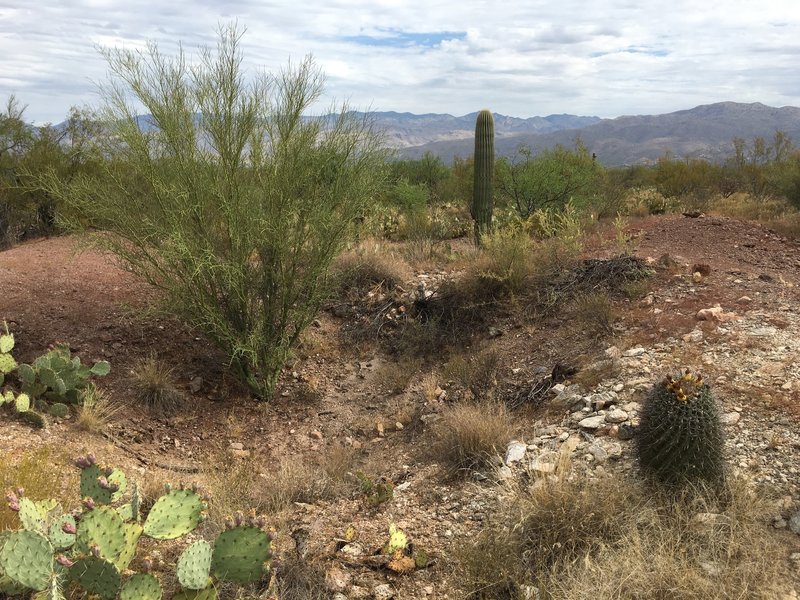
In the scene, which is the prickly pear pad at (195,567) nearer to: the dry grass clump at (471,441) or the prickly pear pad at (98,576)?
the prickly pear pad at (98,576)

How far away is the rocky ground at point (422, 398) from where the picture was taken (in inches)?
153

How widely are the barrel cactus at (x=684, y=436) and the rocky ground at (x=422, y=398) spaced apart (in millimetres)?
348

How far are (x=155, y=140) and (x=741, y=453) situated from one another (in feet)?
20.0

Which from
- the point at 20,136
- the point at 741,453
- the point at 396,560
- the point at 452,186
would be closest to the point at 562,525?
the point at 396,560

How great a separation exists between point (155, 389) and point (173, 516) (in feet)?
11.1

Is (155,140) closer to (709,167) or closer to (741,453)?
(741,453)

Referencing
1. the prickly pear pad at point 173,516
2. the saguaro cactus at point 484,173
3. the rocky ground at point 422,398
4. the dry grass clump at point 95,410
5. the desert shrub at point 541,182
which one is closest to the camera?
the prickly pear pad at point 173,516

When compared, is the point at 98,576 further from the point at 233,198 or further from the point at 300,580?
the point at 233,198

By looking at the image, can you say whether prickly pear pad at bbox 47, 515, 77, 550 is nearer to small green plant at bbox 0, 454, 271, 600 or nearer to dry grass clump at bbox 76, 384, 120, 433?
small green plant at bbox 0, 454, 271, 600

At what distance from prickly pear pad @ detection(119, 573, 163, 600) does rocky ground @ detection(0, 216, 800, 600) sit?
982 mm

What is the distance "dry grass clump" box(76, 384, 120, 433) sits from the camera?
5.45 metres

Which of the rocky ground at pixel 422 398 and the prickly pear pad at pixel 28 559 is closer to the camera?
the prickly pear pad at pixel 28 559

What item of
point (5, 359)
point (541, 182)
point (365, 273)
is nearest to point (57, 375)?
point (5, 359)

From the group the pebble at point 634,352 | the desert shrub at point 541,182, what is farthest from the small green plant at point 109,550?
the desert shrub at point 541,182
